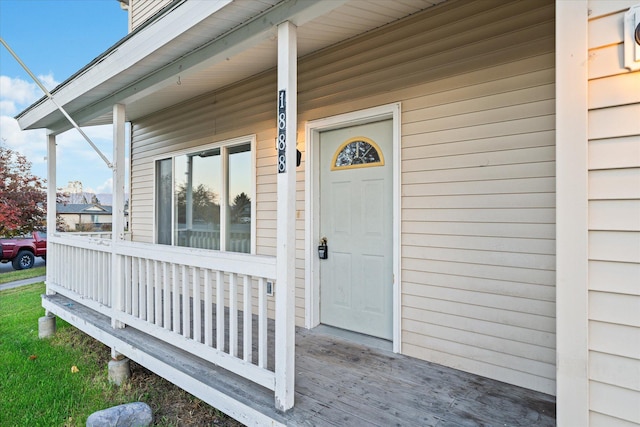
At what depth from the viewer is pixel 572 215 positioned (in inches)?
51.3

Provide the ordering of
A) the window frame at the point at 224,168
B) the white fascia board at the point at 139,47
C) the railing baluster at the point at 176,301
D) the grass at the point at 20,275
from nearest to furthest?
the white fascia board at the point at 139,47, the railing baluster at the point at 176,301, the window frame at the point at 224,168, the grass at the point at 20,275

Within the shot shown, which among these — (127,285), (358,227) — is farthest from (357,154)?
(127,285)

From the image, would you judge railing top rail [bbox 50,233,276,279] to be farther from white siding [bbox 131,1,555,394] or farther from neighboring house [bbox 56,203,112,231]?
neighboring house [bbox 56,203,112,231]

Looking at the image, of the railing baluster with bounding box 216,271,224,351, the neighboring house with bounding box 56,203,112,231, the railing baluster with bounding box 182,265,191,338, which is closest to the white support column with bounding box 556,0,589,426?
the railing baluster with bounding box 216,271,224,351

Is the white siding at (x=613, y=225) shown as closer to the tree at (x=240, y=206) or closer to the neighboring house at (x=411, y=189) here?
the neighboring house at (x=411, y=189)

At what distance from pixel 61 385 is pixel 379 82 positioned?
3.90 m

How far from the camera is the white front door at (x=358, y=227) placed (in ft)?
9.89

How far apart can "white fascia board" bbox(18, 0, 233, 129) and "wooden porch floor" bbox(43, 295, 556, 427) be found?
2310 mm

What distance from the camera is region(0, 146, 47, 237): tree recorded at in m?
10.4

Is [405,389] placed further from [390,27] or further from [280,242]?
[390,27]

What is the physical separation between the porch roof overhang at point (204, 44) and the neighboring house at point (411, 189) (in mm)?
19

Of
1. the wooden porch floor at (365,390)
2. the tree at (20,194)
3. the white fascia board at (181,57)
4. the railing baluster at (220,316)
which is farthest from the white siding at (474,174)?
the tree at (20,194)

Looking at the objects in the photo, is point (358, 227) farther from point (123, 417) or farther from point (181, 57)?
point (123, 417)

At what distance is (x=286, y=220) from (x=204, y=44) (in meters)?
1.43
